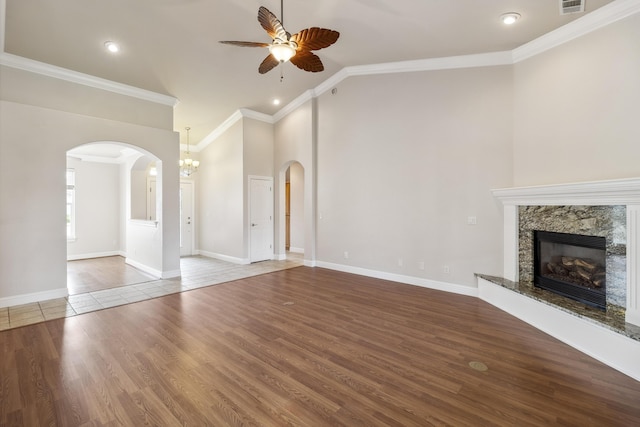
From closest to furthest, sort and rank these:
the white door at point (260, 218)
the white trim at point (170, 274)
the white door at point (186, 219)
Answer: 1. the white trim at point (170, 274)
2. the white door at point (260, 218)
3. the white door at point (186, 219)

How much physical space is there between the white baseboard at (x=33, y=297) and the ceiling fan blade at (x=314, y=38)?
196 inches

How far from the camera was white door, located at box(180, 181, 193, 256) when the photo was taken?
8273mm

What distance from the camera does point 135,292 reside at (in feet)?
15.1

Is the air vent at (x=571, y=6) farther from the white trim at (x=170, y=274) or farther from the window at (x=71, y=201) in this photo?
the window at (x=71, y=201)

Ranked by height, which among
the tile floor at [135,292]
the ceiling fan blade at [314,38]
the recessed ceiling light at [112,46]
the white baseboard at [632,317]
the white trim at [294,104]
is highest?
the white trim at [294,104]

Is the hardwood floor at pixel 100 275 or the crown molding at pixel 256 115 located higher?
the crown molding at pixel 256 115

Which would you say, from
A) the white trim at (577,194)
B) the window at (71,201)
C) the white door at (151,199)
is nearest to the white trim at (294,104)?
the white door at (151,199)

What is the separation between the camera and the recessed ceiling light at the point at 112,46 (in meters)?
3.97

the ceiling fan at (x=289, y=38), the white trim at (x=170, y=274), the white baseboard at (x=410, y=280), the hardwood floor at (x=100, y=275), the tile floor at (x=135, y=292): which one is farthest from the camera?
the white trim at (x=170, y=274)

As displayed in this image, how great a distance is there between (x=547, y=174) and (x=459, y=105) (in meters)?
1.63

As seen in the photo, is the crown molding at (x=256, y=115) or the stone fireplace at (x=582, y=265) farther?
the crown molding at (x=256, y=115)

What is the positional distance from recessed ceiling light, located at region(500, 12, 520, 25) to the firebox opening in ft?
8.71

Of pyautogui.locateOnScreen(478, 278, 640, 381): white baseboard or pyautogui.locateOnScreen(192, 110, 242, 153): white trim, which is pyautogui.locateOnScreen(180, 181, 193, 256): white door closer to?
pyautogui.locateOnScreen(192, 110, 242, 153): white trim

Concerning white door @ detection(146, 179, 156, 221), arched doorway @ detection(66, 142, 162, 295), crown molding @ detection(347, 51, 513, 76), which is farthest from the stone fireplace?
white door @ detection(146, 179, 156, 221)
